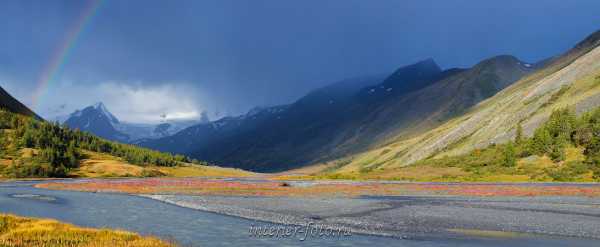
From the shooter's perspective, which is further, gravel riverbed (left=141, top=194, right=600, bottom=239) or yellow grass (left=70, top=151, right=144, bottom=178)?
yellow grass (left=70, top=151, right=144, bottom=178)

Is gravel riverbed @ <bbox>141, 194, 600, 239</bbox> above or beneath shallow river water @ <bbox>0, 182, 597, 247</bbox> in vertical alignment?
beneath

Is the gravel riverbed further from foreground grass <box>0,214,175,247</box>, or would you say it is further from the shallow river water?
foreground grass <box>0,214,175,247</box>

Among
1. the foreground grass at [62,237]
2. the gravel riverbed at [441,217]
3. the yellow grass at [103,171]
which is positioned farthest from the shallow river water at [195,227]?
the yellow grass at [103,171]

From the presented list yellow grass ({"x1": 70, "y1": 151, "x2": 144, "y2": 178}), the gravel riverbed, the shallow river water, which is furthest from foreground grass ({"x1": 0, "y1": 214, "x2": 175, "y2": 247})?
yellow grass ({"x1": 70, "y1": 151, "x2": 144, "y2": 178})

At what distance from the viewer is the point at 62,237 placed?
90.3 feet

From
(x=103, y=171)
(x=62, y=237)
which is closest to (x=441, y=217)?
(x=62, y=237)

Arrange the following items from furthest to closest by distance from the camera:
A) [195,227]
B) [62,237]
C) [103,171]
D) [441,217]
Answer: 1. [103,171]
2. [441,217]
3. [195,227]
4. [62,237]

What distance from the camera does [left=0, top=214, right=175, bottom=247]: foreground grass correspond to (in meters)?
25.2

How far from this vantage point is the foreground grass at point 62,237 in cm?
2517

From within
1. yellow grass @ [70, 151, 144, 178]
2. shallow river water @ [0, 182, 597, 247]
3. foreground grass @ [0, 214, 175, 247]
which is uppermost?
yellow grass @ [70, 151, 144, 178]

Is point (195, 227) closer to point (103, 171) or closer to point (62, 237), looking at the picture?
point (62, 237)

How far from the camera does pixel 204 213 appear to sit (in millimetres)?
50062

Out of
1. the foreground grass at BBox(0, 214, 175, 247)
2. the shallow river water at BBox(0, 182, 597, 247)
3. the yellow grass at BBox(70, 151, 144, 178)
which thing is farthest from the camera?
the yellow grass at BBox(70, 151, 144, 178)

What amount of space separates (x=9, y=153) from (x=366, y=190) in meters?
174
